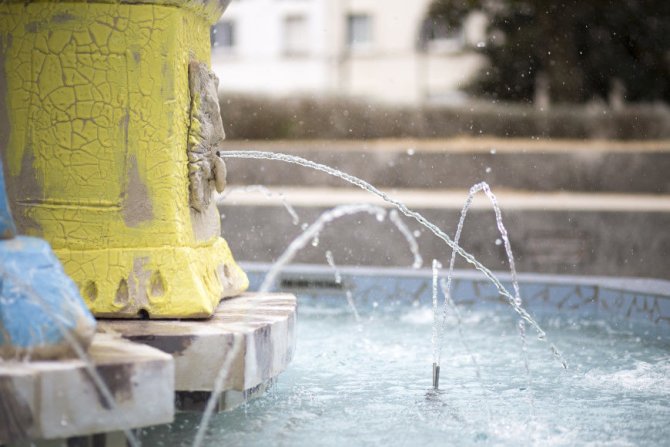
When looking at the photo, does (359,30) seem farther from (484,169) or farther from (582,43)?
(484,169)

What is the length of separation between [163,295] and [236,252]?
4.57 meters

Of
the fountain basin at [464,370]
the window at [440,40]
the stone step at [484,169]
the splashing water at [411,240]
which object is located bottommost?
the fountain basin at [464,370]

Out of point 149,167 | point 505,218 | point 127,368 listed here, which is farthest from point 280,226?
point 127,368

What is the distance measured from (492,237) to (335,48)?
17814 mm

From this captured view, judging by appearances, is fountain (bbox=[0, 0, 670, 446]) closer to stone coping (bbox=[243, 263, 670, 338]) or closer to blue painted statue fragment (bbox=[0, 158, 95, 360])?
blue painted statue fragment (bbox=[0, 158, 95, 360])

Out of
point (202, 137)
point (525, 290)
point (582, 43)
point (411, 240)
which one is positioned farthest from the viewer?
point (582, 43)

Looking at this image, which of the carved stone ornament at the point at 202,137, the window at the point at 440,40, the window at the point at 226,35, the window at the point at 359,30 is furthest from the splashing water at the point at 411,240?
the window at the point at 226,35

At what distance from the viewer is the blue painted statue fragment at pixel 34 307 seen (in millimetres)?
2303

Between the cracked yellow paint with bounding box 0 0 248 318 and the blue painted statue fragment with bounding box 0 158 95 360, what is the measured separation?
64cm

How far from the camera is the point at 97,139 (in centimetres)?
304

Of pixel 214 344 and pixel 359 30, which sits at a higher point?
pixel 359 30

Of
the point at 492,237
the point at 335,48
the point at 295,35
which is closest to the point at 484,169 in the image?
the point at 492,237

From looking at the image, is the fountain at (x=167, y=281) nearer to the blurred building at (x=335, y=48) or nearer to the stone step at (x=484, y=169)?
the stone step at (x=484, y=169)

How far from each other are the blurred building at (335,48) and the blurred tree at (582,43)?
656 centimetres
